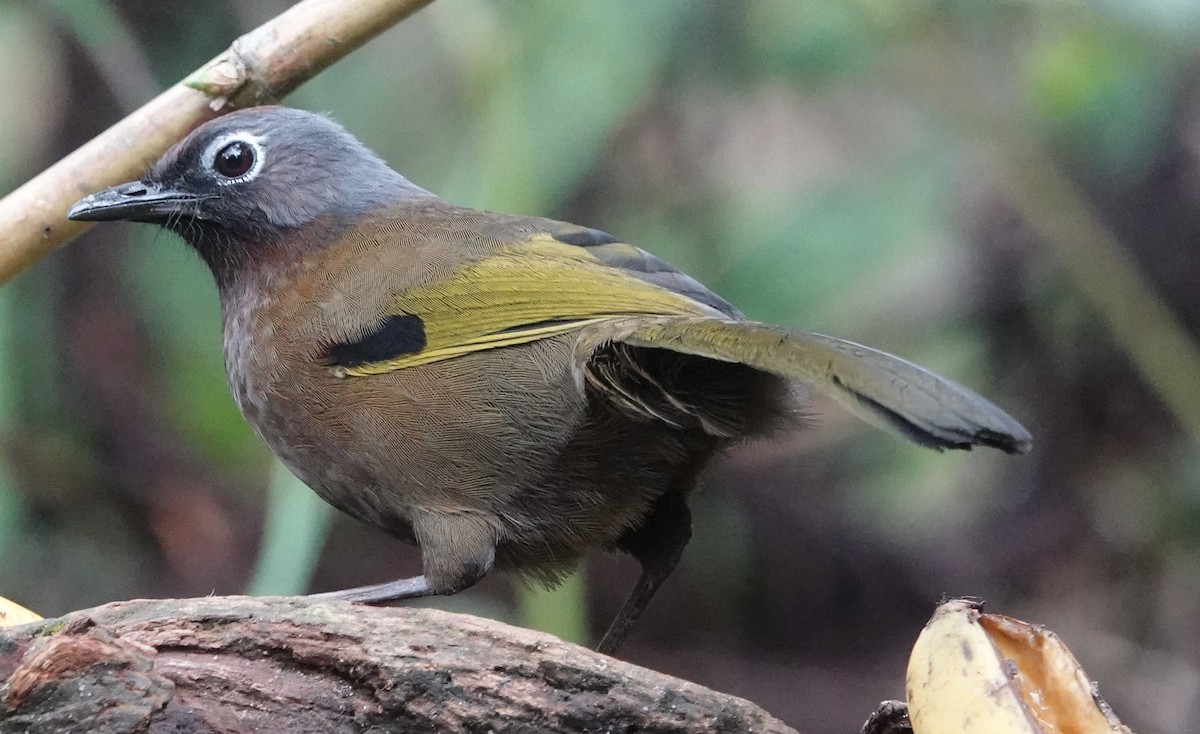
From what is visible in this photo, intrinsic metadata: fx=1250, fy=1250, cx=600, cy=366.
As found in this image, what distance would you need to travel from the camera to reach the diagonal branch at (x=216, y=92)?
8.65ft

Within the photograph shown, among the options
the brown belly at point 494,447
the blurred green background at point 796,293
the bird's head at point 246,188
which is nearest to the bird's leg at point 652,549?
the brown belly at point 494,447

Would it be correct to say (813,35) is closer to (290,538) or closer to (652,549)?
(652,549)

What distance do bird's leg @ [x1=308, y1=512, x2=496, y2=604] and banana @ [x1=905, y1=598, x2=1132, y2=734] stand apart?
1.00 metres

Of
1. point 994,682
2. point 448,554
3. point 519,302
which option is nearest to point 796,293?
point 519,302

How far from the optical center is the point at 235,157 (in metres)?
3.16

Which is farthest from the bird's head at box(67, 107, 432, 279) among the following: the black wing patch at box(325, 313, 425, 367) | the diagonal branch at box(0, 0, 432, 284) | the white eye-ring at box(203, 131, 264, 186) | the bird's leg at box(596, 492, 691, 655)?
the bird's leg at box(596, 492, 691, 655)

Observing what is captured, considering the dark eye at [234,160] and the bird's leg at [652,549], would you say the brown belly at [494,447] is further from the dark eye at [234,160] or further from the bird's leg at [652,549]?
the dark eye at [234,160]

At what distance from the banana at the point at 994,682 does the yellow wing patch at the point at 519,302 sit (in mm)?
930

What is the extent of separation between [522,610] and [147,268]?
2032 mm

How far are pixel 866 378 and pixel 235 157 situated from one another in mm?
1897

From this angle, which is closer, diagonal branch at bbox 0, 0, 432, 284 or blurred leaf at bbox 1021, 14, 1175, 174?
diagonal branch at bbox 0, 0, 432, 284

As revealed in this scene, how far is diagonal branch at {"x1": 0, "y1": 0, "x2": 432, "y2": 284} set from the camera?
8.65 ft

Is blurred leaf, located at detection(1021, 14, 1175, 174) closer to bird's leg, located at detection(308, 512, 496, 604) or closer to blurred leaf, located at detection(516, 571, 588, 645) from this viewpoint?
blurred leaf, located at detection(516, 571, 588, 645)

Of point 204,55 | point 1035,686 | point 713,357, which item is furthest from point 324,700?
point 204,55
